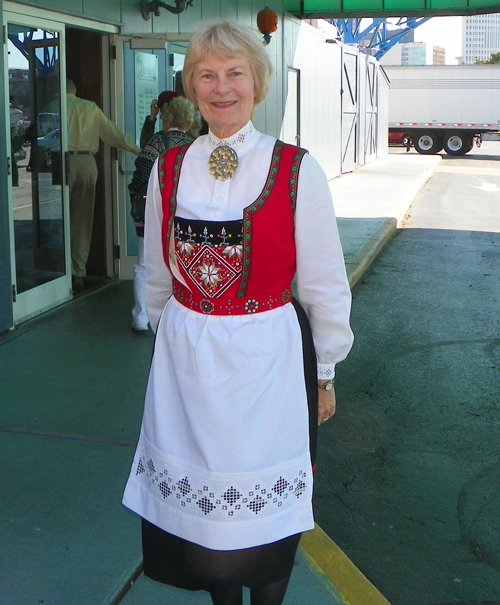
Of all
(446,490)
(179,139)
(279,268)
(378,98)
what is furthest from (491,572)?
(378,98)

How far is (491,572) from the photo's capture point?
3.45 metres

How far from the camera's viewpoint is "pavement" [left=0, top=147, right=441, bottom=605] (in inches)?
124

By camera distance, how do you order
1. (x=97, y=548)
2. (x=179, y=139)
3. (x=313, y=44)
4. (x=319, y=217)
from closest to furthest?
1. (x=319, y=217)
2. (x=97, y=548)
3. (x=179, y=139)
4. (x=313, y=44)

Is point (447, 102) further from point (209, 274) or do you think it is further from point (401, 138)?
point (209, 274)

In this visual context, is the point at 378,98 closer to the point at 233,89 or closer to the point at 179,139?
the point at 179,139

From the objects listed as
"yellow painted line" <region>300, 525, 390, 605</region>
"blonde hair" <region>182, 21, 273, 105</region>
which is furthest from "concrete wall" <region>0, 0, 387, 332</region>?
"yellow painted line" <region>300, 525, 390, 605</region>

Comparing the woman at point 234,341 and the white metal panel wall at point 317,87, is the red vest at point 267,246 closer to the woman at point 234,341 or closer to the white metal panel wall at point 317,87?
the woman at point 234,341

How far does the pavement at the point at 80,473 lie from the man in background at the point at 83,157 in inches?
26.6

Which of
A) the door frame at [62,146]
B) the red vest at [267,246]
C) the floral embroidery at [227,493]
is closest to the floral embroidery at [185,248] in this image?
the red vest at [267,246]

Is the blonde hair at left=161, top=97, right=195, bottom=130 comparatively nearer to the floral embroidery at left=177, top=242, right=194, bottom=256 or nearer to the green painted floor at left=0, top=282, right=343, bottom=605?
the green painted floor at left=0, top=282, right=343, bottom=605

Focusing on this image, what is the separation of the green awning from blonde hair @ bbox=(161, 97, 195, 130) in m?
9.29

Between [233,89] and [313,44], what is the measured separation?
1658 centimetres

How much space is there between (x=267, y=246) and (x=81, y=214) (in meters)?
6.27

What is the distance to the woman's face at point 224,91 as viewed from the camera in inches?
93.3
